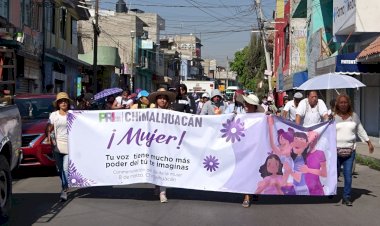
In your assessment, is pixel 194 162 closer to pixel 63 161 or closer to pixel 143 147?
pixel 143 147

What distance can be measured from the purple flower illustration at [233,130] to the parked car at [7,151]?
2945mm

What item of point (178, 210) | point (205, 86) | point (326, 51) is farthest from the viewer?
point (205, 86)

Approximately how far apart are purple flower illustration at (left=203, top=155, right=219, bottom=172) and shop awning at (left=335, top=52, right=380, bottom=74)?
37.9 ft

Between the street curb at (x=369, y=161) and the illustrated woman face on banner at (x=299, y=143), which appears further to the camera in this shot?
the street curb at (x=369, y=161)

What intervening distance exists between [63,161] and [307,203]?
3748 millimetres

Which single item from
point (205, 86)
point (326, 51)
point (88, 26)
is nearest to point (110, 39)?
point (88, 26)

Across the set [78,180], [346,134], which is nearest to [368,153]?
[346,134]

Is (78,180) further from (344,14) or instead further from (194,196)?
(344,14)

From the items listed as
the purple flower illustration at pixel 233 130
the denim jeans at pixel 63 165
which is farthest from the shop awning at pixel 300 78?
the denim jeans at pixel 63 165

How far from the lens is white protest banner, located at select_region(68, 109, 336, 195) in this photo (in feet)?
27.2

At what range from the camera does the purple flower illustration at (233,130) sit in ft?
27.4

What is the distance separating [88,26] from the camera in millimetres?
54531

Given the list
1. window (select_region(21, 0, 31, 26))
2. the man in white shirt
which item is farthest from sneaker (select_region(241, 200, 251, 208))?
window (select_region(21, 0, 31, 26))

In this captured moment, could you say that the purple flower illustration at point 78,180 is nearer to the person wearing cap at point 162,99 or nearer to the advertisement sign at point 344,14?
the person wearing cap at point 162,99
